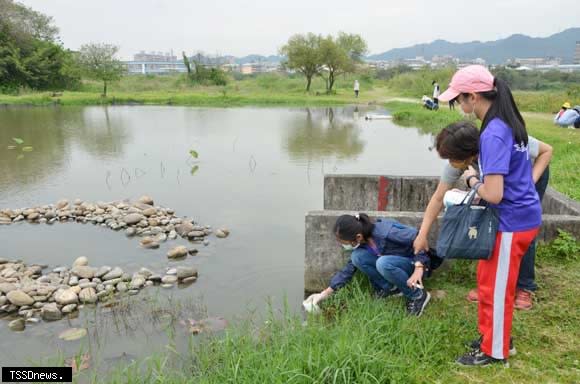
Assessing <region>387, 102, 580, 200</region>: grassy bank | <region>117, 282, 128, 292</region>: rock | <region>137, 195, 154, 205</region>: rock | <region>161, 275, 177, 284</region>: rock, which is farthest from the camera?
<region>137, 195, 154, 205</region>: rock

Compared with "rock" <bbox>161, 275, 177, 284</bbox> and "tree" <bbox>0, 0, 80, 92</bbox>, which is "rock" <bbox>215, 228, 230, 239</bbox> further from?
"tree" <bbox>0, 0, 80, 92</bbox>

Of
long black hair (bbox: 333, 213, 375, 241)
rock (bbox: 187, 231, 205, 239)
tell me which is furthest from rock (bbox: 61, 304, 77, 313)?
long black hair (bbox: 333, 213, 375, 241)

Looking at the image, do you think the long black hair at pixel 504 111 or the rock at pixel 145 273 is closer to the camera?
the long black hair at pixel 504 111

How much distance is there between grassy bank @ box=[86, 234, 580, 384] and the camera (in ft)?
8.63

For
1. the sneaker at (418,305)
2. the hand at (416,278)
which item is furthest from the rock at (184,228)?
the hand at (416,278)

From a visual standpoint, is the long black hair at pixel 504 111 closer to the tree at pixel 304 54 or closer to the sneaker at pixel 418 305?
the sneaker at pixel 418 305

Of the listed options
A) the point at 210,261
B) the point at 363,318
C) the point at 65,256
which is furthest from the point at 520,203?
the point at 65,256

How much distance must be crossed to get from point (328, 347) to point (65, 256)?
421 centimetres

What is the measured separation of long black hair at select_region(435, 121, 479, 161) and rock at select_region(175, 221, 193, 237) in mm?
4424

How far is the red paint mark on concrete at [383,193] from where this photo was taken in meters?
5.54

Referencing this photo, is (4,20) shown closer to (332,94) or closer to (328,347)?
(332,94)

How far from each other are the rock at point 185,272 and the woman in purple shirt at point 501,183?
3295 millimetres

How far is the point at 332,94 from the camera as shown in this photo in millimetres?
35062

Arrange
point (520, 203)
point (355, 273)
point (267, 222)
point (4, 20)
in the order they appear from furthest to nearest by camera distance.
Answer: point (4, 20) → point (267, 222) → point (355, 273) → point (520, 203)
